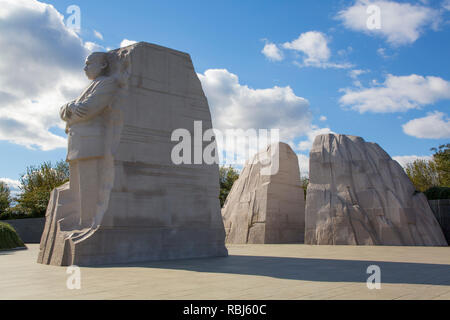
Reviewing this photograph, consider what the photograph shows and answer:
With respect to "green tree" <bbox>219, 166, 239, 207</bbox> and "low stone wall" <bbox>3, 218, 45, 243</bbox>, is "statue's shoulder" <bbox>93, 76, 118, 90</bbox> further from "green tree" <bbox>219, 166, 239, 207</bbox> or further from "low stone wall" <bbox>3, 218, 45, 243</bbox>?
"green tree" <bbox>219, 166, 239, 207</bbox>

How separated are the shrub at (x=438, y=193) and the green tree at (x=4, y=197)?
3021 centimetres

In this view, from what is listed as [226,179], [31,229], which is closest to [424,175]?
[226,179]

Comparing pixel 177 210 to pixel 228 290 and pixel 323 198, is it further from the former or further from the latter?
pixel 323 198

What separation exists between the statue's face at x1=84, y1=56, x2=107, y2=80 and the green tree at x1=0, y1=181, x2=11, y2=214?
27980 mm

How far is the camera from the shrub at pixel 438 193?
16891 mm

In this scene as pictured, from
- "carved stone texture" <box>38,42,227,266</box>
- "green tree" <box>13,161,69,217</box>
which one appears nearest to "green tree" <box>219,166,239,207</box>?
"green tree" <box>13,161,69,217</box>

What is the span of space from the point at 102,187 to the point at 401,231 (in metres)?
11.3

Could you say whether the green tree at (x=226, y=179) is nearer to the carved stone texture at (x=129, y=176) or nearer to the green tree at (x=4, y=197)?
the green tree at (x=4, y=197)

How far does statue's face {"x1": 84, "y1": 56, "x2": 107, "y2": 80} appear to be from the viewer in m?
9.45

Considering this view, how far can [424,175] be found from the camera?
1273 inches

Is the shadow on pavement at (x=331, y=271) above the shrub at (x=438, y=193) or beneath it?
beneath

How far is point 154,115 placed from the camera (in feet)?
30.8

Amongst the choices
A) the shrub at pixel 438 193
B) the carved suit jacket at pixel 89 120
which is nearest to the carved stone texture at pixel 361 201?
the shrub at pixel 438 193

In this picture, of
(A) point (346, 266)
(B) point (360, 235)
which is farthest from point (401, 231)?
(A) point (346, 266)
